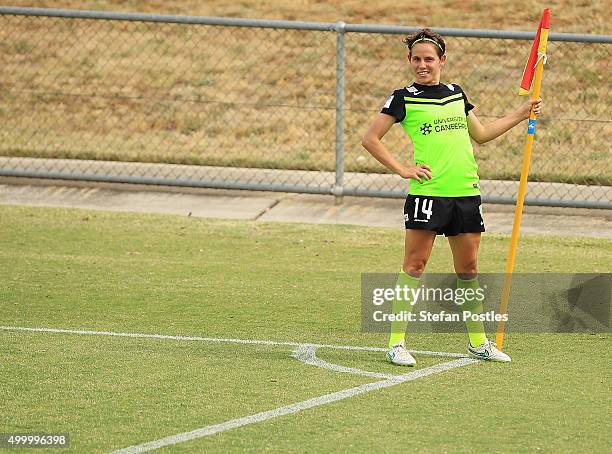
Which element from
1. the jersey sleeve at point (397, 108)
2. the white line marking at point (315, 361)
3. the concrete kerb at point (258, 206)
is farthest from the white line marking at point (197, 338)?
the concrete kerb at point (258, 206)

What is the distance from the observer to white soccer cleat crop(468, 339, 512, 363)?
23.7ft

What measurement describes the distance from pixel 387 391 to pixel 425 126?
1476mm

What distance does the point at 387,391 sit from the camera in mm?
6531

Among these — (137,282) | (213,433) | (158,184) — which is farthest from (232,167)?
Answer: (213,433)

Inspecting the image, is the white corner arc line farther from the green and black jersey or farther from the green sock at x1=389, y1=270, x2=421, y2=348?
the green and black jersey

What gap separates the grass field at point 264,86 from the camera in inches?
591

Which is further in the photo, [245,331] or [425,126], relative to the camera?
[245,331]

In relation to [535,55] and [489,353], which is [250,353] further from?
[535,55]

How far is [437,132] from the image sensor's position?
22.8ft

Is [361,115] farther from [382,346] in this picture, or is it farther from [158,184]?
[382,346]

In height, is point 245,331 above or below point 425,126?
below

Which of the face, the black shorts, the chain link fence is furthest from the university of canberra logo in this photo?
the chain link fence

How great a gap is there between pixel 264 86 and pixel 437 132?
1053 centimetres

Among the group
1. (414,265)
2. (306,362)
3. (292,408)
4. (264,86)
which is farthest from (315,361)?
(264,86)
